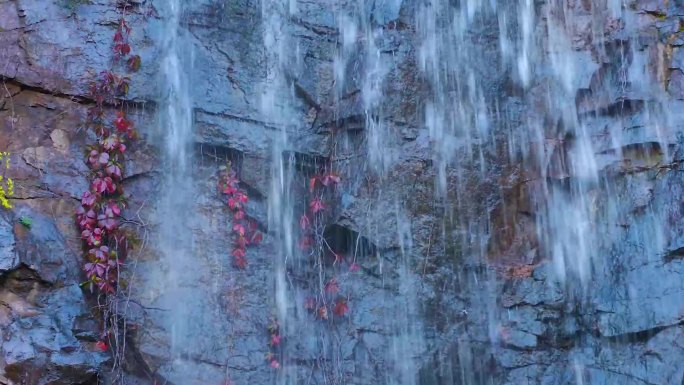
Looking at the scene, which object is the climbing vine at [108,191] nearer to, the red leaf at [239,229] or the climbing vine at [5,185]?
the climbing vine at [5,185]

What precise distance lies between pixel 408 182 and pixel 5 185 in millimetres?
3243

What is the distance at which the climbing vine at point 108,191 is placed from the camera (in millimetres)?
5105

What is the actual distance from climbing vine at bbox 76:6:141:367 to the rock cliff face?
0.32 ft

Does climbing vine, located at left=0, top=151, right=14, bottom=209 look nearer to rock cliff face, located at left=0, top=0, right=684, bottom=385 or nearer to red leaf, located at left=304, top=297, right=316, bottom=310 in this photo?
rock cliff face, located at left=0, top=0, right=684, bottom=385

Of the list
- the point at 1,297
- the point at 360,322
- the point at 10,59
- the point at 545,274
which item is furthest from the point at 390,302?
the point at 10,59

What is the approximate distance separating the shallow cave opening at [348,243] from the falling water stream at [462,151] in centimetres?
9

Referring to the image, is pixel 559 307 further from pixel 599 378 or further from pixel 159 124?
pixel 159 124

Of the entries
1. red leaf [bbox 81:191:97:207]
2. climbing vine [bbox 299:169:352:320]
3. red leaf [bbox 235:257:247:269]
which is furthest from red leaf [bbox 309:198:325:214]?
red leaf [bbox 81:191:97:207]

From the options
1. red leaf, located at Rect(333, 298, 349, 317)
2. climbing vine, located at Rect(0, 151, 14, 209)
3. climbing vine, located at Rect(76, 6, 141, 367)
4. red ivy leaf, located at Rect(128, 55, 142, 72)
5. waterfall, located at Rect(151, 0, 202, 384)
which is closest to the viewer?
climbing vine, located at Rect(0, 151, 14, 209)

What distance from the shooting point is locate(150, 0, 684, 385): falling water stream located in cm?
561

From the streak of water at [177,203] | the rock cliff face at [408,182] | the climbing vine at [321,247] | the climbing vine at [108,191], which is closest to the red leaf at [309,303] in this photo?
the climbing vine at [321,247]

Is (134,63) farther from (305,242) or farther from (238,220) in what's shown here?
(305,242)

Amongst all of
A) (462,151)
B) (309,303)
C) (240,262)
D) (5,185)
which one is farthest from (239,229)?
(462,151)

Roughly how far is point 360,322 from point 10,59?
358cm
